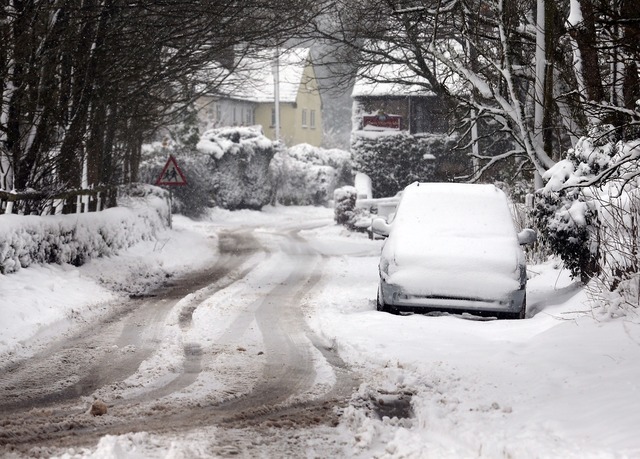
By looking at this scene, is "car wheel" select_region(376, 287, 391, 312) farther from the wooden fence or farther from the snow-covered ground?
the wooden fence

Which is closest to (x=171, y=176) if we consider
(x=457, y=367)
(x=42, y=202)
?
(x=42, y=202)

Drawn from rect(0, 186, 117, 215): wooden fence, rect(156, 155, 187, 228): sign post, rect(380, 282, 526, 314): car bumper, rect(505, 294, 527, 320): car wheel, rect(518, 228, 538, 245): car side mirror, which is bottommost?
rect(505, 294, 527, 320): car wheel

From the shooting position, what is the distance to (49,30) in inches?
532

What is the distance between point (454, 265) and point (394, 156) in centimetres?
2733

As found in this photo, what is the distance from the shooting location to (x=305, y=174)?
46688mm

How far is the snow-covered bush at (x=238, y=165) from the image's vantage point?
130 feet

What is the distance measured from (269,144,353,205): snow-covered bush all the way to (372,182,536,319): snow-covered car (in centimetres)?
3286

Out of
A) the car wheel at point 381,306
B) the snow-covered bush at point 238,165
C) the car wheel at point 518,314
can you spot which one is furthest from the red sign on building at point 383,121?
the car wheel at point 518,314

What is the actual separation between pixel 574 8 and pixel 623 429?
28.6 ft

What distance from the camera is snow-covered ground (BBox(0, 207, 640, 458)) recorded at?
17.9ft

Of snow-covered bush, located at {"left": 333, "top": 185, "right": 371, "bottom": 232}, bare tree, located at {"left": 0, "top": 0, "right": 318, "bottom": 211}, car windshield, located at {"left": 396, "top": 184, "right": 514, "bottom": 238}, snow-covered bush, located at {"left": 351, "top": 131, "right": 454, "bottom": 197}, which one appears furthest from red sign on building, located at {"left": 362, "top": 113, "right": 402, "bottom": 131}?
car windshield, located at {"left": 396, "top": 184, "right": 514, "bottom": 238}

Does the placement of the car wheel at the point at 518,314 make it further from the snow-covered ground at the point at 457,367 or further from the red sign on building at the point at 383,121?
the red sign on building at the point at 383,121

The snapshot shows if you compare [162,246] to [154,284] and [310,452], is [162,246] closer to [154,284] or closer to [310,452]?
[154,284]

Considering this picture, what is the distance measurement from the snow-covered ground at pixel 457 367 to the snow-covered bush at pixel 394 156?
75.8ft
